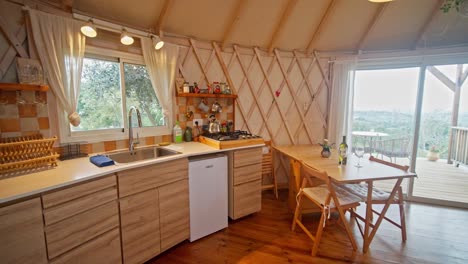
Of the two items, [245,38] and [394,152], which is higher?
[245,38]

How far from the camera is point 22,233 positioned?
3.79 ft

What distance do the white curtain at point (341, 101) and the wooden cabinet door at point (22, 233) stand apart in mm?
3561

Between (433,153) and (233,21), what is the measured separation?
3.61 meters

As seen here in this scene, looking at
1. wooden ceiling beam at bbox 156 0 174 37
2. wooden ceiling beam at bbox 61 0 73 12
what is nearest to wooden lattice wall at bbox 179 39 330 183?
wooden ceiling beam at bbox 156 0 174 37

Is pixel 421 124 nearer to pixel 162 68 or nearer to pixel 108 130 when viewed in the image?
pixel 162 68

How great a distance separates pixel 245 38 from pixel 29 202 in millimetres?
2777

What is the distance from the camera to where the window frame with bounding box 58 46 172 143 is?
5.98ft

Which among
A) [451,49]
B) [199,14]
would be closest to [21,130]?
[199,14]

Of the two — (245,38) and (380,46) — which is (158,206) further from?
(380,46)

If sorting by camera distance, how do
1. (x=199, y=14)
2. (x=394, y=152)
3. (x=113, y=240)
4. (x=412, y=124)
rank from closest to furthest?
(x=113, y=240) < (x=199, y=14) < (x=412, y=124) < (x=394, y=152)

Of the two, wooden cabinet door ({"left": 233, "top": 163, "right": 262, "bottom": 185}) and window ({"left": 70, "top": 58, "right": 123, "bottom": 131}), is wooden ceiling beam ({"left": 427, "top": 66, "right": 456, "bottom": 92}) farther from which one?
window ({"left": 70, "top": 58, "right": 123, "bottom": 131})

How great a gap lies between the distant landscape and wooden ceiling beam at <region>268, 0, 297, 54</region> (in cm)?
176

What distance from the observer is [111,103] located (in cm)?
213

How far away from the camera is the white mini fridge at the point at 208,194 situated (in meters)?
2.07
